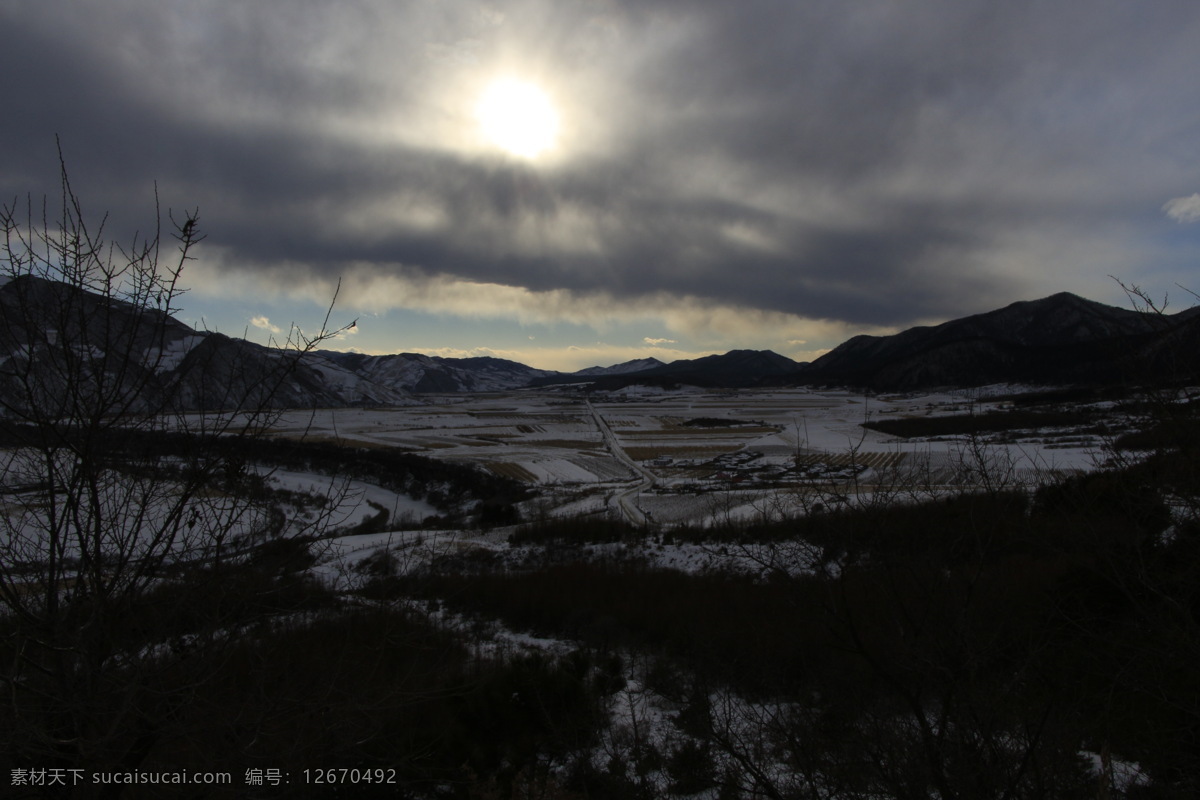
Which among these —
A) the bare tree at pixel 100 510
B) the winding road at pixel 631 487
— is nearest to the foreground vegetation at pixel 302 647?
the bare tree at pixel 100 510

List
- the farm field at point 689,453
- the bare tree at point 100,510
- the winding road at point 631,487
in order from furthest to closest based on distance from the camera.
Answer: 1. the winding road at point 631,487
2. the farm field at point 689,453
3. the bare tree at point 100,510

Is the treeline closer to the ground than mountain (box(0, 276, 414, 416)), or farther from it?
closer to the ground

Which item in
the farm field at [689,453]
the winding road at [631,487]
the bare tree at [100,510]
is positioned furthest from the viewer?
the winding road at [631,487]

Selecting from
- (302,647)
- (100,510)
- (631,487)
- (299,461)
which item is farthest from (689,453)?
(100,510)

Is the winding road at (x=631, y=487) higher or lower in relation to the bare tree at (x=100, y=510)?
lower

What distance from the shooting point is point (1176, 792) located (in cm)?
471

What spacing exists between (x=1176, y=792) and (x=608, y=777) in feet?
18.5

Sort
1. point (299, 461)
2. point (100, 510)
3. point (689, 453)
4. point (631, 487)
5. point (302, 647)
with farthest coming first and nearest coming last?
point (689, 453) → point (299, 461) → point (631, 487) → point (302, 647) → point (100, 510)

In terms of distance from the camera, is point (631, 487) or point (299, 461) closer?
point (631, 487)

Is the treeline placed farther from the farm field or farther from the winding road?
the winding road

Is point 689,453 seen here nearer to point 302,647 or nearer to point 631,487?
point 631,487

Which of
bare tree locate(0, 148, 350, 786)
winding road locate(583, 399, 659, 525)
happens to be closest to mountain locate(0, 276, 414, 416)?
bare tree locate(0, 148, 350, 786)

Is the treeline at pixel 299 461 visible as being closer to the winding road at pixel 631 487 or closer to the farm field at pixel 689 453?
the farm field at pixel 689 453

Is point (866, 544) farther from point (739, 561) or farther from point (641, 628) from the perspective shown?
point (739, 561)
